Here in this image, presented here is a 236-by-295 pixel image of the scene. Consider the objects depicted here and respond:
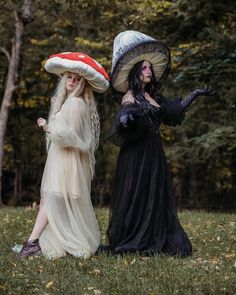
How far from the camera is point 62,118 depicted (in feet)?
20.1

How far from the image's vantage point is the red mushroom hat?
608 centimetres

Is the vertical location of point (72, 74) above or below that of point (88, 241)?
above

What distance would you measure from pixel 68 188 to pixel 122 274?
1.27 meters

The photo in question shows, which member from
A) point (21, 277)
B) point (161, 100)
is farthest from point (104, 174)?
point (21, 277)

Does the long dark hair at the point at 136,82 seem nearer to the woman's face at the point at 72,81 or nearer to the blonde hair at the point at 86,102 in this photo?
the blonde hair at the point at 86,102

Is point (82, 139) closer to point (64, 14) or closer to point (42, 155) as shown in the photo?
point (64, 14)

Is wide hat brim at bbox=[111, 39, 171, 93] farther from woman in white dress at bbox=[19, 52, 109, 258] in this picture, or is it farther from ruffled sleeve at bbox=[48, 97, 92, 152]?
ruffled sleeve at bbox=[48, 97, 92, 152]

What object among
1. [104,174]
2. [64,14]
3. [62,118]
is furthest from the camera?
[104,174]

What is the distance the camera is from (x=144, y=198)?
21.4 feet

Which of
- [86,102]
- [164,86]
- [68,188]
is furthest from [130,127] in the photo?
[164,86]

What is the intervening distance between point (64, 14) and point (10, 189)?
8099 mm

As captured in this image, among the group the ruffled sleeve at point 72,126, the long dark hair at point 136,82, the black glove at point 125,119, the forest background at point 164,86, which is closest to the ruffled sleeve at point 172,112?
the long dark hair at point 136,82

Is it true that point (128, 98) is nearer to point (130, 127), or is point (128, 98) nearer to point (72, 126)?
point (130, 127)

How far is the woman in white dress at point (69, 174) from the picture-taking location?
610 cm
